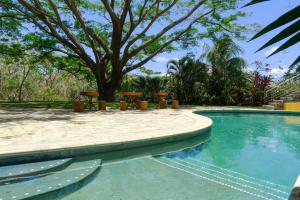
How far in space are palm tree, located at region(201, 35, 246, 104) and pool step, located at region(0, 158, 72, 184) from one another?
1530 cm

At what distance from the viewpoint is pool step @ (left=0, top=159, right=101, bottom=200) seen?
10.9ft

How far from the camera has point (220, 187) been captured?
3.96 m

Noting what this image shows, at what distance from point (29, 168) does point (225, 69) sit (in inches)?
649

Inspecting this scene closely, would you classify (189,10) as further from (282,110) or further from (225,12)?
(282,110)

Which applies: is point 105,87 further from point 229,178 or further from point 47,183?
point 47,183

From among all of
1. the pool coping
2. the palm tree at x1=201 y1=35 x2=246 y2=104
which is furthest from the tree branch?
the pool coping

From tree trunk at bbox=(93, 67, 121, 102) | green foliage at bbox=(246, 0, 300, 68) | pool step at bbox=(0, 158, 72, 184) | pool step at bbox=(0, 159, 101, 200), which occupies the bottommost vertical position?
pool step at bbox=(0, 159, 101, 200)

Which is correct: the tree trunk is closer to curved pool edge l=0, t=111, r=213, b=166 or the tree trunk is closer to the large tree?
the large tree

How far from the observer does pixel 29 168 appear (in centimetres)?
402

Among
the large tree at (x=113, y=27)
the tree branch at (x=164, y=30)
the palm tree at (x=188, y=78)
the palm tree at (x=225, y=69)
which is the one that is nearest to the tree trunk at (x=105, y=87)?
the large tree at (x=113, y=27)

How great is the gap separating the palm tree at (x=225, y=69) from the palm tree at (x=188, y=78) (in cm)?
64

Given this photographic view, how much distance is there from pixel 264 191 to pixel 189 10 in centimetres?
1474

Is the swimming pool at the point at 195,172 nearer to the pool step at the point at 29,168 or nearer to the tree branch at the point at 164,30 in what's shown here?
the pool step at the point at 29,168

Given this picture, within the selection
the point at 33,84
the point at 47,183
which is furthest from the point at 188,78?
the point at 47,183
